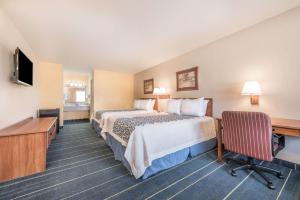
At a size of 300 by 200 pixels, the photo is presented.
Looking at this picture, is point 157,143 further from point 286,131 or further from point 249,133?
point 286,131

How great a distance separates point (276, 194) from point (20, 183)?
122 inches

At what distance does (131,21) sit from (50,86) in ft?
13.9

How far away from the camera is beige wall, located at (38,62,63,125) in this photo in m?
4.80

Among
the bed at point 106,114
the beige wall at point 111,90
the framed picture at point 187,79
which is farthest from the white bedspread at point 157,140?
the beige wall at point 111,90

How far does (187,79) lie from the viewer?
3.89 metres

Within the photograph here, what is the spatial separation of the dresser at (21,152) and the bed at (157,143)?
1.12 meters

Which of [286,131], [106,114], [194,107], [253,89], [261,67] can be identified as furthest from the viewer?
[106,114]

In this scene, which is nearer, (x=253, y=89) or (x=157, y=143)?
(x=157, y=143)

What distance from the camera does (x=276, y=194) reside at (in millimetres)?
1558

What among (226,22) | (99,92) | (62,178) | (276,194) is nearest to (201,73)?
(226,22)

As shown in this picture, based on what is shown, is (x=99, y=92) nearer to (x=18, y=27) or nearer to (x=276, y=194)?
(x=18, y=27)

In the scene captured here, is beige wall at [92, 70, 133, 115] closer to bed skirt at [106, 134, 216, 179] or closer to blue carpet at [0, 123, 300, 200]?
bed skirt at [106, 134, 216, 179]

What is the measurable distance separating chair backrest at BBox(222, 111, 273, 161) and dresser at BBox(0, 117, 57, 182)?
9.00ft

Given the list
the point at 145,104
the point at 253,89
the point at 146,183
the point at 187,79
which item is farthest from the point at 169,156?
the point at 145,104
